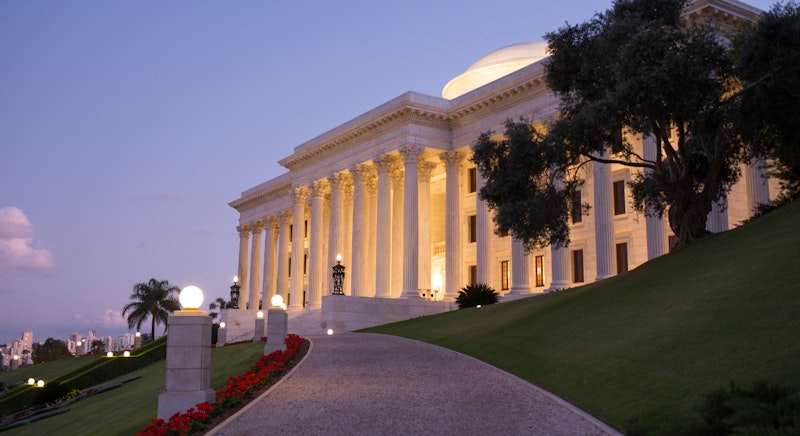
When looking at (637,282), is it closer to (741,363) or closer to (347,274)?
(741,363)

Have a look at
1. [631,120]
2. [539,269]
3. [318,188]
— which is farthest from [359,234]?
[631,120]

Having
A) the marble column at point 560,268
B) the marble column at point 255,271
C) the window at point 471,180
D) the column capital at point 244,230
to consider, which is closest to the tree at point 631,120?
the marble column at point 560,268

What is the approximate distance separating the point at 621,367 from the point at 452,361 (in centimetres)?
614

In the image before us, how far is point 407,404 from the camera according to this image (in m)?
13.7

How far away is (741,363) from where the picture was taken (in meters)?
12.5

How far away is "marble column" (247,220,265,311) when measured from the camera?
74.3m

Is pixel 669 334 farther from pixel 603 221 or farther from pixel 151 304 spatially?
pixel 151 304

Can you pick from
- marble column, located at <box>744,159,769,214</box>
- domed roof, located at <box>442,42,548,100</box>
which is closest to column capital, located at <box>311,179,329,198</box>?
domed roof, located at <box>442,42,548,100</box>

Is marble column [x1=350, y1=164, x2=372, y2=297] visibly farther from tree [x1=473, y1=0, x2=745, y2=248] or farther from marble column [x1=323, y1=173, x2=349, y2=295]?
tree [x1=473, y1=0, x2=745, y2=248]

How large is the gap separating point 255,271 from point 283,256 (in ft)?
32.5

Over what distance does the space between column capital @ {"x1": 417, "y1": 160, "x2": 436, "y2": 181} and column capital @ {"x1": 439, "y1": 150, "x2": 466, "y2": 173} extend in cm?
175

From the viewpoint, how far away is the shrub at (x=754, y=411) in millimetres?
8445

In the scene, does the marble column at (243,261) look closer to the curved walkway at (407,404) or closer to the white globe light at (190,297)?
the curved walkway at (407,404)

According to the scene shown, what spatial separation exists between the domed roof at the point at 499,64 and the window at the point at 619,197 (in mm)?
18707
